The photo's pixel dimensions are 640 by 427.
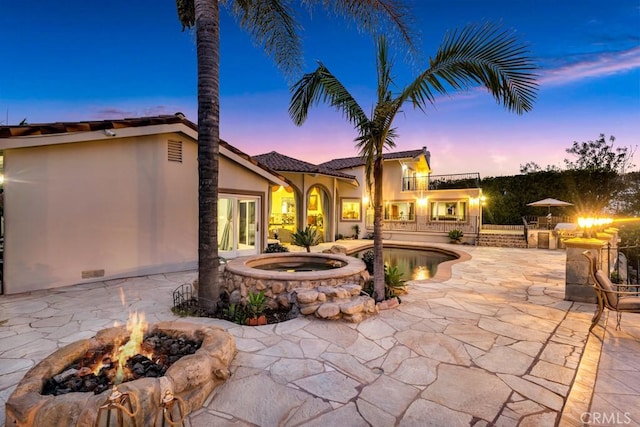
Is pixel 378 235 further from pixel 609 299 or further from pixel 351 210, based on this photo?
pixel 351 210

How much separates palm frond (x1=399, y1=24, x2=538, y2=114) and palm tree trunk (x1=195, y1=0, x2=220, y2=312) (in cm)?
373

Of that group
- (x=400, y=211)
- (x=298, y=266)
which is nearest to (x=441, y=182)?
(x=400, y=211)

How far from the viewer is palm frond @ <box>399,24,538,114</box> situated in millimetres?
4363

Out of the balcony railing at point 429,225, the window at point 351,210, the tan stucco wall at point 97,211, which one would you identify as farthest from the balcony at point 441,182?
the tan stucco wall at point 97,211

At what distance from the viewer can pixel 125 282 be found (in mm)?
7621

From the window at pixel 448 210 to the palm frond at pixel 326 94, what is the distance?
1841 centimetres

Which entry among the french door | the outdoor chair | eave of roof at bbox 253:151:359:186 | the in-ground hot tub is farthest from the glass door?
the outdoor chair

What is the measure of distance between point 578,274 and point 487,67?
4912mm

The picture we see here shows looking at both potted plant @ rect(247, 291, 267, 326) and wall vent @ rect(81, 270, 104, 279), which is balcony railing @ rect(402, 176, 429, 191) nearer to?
potted plant @ rect(247, 291, 267, 326)

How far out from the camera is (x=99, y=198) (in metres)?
7.70

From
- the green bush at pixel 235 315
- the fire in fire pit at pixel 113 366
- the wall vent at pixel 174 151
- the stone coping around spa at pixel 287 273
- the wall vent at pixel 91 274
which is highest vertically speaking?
the wall vent at pixel 174 151

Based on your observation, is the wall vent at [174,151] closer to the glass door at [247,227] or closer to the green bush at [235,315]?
the glass door at [247,227]

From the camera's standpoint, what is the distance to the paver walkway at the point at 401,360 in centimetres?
261

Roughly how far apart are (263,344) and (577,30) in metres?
15.5
